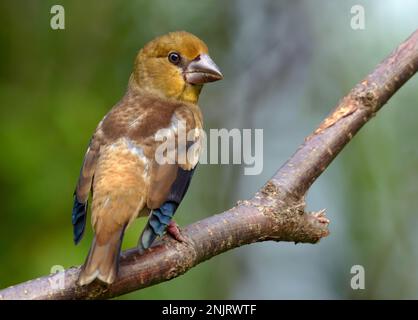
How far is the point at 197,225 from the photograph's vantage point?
3.67 meters

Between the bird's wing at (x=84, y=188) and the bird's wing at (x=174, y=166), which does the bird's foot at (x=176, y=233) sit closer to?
the bird's wing at (x=174, y=166)

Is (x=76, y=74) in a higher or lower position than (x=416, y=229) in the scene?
higher

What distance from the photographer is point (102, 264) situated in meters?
3.24

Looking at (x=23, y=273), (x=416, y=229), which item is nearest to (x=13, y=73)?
(x=23, y=273)

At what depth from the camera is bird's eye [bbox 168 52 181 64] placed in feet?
14.9

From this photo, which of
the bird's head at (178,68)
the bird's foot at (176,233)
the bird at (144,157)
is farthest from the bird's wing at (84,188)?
the bird's head at (178,68)

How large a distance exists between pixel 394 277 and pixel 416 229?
1.45 feet

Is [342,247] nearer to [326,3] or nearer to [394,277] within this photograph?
[394,277]

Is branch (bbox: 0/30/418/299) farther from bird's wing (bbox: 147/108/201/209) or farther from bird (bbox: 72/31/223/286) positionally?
bird's wing (bbox: 147/108/201/209)

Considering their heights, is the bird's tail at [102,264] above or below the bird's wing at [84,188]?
below

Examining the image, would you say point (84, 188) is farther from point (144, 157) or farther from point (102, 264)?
point (102, 264)

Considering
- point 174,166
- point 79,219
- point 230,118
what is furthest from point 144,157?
point 230,118

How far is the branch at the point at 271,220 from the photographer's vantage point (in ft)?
10.8

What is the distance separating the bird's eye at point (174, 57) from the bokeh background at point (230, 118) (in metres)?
0.68
